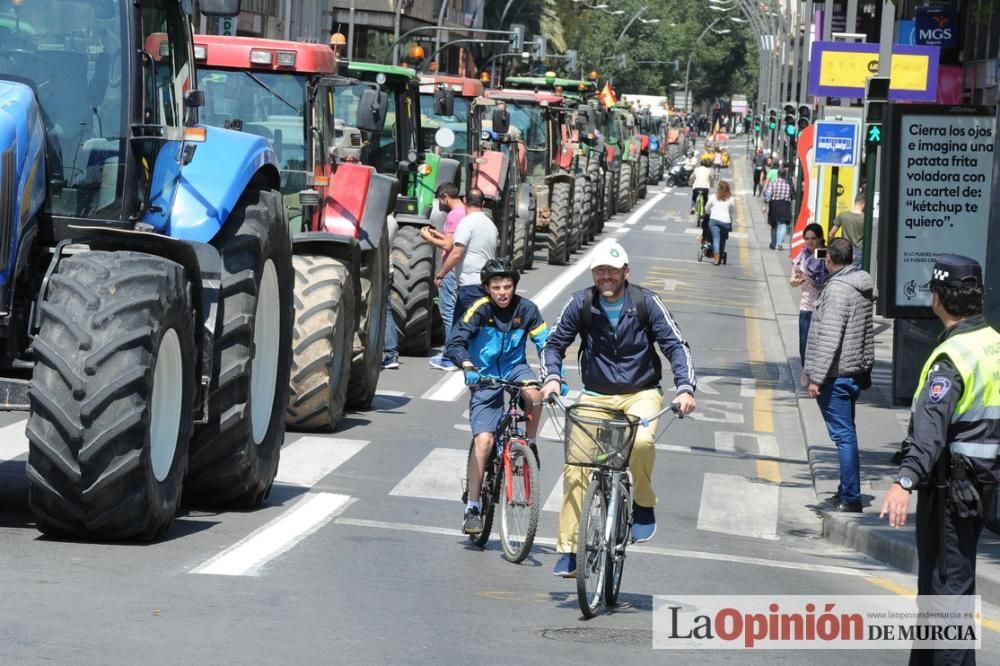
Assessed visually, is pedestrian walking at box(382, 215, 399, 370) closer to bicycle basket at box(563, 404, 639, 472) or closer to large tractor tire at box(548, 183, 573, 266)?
bicycle basket at box(563, 404, 639, 472)

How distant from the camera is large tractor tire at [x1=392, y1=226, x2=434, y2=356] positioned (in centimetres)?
1923

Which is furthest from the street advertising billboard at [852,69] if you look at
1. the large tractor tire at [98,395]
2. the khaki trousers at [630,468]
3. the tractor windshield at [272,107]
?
the large tractor tire at [98,395]

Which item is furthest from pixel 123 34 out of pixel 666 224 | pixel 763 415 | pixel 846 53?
pixel 666 224

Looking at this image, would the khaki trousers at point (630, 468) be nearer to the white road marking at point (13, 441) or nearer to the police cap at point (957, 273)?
the police cap at point (957, 273)

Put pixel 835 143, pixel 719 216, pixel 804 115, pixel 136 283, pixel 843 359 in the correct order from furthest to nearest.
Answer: pixel 804 115, pixel 719 216, pixel 835 143, pixel 843 359, pixel 136 283

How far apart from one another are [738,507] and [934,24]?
23.5m

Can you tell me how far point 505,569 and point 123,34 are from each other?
329 centimetres

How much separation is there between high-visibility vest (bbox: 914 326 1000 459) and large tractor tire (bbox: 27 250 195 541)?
3511 mm

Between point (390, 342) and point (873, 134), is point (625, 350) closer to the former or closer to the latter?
point (390, 342)

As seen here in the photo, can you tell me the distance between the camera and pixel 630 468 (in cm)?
912

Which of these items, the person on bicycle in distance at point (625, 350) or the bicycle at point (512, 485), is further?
the bicycle at point (512, 485)

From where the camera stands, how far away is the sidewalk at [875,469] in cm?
1108

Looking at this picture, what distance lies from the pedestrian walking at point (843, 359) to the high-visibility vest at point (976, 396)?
567 centimetres

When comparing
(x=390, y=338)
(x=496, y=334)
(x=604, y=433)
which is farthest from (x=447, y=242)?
(x=604, y=433)
